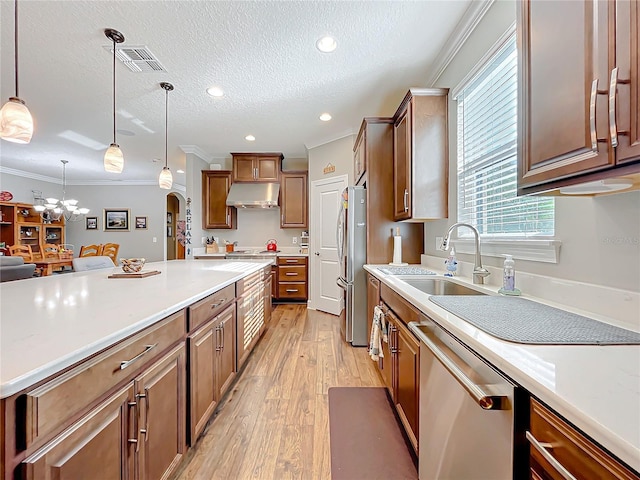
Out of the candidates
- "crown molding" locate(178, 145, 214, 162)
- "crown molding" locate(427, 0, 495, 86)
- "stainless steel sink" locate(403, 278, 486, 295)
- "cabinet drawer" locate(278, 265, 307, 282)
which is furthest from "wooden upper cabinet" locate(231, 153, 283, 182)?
"stainless steel sink" locate(403, 278, 486, 295)

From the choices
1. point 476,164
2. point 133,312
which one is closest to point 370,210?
point 476,164

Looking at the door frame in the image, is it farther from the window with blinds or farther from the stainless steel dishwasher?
the stainless steel dishwasher

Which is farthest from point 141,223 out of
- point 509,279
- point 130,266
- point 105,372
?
point 509,279

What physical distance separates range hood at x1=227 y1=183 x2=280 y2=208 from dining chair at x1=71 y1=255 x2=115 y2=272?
95.5 inches

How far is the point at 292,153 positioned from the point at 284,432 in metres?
4.56

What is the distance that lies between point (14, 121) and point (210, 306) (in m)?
1.47

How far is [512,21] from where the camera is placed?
158cm

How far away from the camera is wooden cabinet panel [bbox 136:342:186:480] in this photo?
1.06 m

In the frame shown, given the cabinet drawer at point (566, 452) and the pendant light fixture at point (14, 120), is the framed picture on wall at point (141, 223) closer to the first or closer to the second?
the pendant light fixture at point (14, 120)

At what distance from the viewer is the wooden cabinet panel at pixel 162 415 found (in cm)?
106

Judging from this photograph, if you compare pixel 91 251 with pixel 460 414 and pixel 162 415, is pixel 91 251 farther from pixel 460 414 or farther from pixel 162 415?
pixel 460 414

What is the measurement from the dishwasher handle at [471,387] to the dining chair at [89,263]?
294 cm

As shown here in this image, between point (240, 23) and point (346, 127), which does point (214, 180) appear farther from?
point (240, 23)

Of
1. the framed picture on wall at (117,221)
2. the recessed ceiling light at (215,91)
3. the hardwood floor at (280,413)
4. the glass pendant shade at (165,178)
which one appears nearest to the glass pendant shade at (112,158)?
the glass pendant shade at (165,178)
